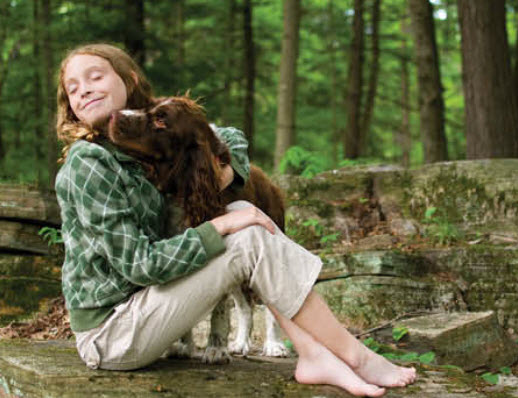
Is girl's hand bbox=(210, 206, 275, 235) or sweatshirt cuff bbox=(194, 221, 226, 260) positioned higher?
girl's hand bbox=(210, 206, 275, 235)

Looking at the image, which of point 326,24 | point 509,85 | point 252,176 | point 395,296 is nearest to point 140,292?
point 252,176

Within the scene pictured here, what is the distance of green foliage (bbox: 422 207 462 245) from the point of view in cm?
584

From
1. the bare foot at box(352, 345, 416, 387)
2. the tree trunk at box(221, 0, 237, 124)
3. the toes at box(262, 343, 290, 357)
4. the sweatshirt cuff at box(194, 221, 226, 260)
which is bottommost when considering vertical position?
the toes at box(262, 343, 290, 357)

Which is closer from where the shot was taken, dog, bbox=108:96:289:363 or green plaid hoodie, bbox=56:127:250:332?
green plaid hoodie, bbox=56:127:250:332

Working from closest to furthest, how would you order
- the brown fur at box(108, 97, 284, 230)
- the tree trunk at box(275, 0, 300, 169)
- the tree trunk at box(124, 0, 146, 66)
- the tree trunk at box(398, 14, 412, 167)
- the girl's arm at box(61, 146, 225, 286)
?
the girl's arm at box(61, 146, 225, 286), the brown fur at box(108, 97, 284, 230), the tree trunk at box(275, 0, 300, 169), the tree trunk at box(124, 0, 146, 66), the tree trunk at box(398, 14, 412, 167)

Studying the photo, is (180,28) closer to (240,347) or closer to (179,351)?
(240,347)

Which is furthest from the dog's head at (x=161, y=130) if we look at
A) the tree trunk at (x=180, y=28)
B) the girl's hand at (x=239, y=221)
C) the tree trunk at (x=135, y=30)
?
the tree trunk at (x=180, y=28)

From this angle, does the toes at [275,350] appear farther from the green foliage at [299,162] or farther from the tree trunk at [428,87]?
the tree trunk at [428,87]

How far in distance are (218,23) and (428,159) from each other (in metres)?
7.62

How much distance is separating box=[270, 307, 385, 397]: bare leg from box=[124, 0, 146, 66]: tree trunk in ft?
29.4

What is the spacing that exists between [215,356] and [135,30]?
8933 mm

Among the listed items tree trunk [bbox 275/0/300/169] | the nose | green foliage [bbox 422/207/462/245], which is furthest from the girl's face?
tree trunk [bbox 275/0/300/169]

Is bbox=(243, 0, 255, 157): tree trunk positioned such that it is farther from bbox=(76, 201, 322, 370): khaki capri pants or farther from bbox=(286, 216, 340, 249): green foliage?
bbox=(76, 201, 322, 370): khaki capri pants

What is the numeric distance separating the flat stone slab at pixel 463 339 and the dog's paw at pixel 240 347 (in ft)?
4.35
